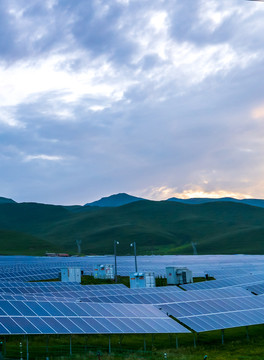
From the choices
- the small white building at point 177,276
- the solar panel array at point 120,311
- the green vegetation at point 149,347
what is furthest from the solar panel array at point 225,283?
the green vegetation at point 149,347

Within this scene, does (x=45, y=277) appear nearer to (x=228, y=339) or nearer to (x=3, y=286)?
(x=3, y=286)

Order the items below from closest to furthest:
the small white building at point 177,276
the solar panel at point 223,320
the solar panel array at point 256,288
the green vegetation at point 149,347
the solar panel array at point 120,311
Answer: the solar panel array at point 120,311 → the green vegetation at point 149,347 → the solar panel at point 223,320 → the solar panel array at point 256,288 → the small white building at point 177,276

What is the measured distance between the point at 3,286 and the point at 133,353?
1142 inches

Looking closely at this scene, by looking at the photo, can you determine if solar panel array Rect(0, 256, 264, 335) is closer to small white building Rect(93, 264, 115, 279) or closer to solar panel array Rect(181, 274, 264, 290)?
solar panel array Rect(181, 274, 264, 290)

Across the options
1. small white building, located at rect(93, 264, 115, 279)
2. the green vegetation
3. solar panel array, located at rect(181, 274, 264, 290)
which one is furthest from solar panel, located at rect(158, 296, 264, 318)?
small white building, located at rect(93, 264, 115, 279)

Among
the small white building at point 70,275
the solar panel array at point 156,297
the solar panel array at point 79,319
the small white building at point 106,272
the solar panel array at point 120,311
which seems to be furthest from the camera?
the small white building at point 106,272

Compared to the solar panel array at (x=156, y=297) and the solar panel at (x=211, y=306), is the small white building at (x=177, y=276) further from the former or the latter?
the solar panel at (x=211, y=306)

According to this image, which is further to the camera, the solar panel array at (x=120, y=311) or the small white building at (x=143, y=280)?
the small white building at (x=143, y=280)

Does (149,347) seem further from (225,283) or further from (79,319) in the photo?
(225,283)

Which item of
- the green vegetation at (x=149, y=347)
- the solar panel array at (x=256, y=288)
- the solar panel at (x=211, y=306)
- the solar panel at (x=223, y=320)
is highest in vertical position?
the solar panel array at (x=256, y=288)

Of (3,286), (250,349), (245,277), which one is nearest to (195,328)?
(250,349)

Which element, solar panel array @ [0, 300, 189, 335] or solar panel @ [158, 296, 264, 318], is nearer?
solar panel array @ [0, 300, 189, 335]

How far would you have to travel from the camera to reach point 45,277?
9050 cm

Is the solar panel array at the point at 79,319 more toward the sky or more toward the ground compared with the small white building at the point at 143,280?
more toward the ground
